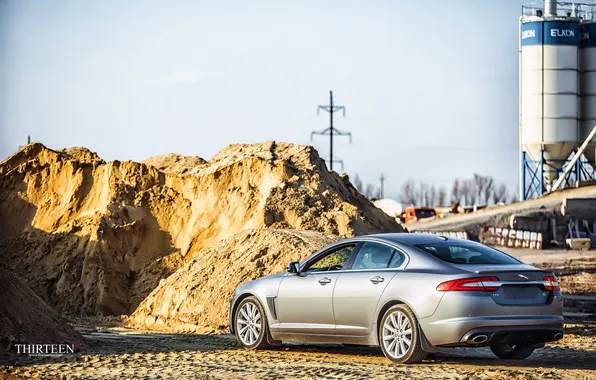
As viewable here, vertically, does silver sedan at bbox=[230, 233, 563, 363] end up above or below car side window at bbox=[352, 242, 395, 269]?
below

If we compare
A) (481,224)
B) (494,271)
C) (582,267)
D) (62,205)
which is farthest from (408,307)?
(481,224)

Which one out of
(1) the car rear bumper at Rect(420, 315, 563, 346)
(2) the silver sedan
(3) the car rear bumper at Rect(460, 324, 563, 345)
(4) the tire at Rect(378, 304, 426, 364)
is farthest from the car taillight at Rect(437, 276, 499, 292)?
(4) the tire at Rect(378, 304, 426, 364)

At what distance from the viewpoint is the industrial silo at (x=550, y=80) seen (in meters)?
69.6

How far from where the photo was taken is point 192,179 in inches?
1022

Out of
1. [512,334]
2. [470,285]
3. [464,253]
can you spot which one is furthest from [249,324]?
[512,334]

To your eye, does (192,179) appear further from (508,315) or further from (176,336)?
(508,315)

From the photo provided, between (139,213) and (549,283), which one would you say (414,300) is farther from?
(139,213)

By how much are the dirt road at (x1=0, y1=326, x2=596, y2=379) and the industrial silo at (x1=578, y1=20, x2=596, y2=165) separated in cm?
5942

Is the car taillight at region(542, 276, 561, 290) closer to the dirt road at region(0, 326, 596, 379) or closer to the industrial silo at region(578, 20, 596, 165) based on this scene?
the dirt road at region(0, 326, 596, 379)

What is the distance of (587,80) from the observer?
7112 centimetres

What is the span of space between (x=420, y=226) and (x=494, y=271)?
52.2 meters

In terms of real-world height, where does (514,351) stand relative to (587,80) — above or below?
below

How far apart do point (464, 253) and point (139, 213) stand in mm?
14876

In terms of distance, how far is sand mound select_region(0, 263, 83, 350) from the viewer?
12.4 metres
